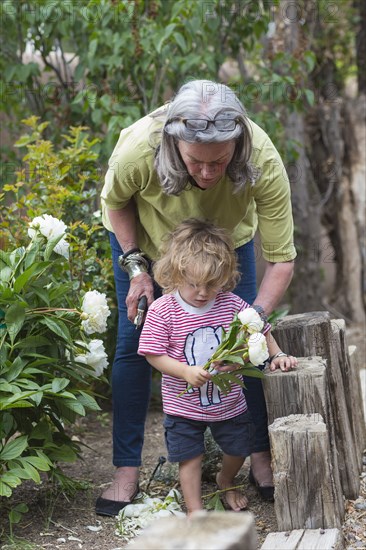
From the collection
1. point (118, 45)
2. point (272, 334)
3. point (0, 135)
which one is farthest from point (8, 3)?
point (272, 334)

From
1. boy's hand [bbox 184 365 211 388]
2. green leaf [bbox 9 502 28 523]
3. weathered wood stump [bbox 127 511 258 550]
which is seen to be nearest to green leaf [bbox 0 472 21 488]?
green leaf [bbox 9 502 28 523]

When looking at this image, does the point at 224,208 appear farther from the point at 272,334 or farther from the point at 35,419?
the point at 35,419

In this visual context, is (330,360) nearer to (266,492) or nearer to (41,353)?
(266,492)

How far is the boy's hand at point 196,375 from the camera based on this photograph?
3.02 m

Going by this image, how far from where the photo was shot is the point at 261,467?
140 inches

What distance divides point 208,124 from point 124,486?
58.3 inches

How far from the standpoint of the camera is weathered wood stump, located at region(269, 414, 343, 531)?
9.46ft

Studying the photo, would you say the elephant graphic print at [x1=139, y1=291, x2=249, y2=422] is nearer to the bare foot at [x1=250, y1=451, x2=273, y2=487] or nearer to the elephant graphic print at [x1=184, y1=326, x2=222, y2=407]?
the elephant graphic print at [x1=184, y1=326, x2=222, y2=407]

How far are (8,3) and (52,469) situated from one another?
290 cm

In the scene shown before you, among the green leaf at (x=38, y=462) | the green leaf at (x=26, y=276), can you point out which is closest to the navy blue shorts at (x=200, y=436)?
the green leaf at (x=38, y=462)

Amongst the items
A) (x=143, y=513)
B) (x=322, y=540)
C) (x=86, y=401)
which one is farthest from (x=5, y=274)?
(x=322, y=540)

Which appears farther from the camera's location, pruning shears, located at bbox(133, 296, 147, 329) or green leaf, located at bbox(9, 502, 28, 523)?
pruning shears, located at bbox(133, 296, 147, 329)

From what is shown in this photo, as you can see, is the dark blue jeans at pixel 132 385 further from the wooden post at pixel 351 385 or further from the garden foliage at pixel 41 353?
the wooden post at pixel 351 385

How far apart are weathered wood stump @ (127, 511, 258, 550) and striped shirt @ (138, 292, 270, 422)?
A: 126cm
